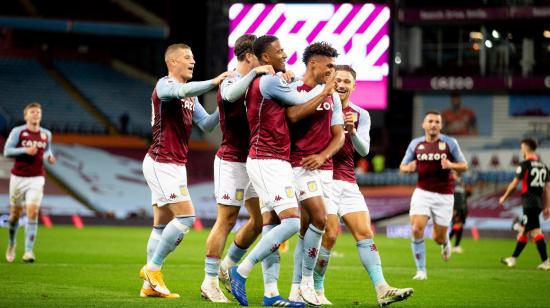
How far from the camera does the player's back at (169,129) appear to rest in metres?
12.6

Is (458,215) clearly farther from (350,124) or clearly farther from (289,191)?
(289,191)

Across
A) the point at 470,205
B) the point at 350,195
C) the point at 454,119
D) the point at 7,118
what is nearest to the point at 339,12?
the point at 470,205

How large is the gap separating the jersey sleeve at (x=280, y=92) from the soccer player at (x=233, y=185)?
0.84 m

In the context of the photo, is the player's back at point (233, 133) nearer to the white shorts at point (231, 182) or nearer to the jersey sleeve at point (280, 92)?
the white shorts at point (231, 182)

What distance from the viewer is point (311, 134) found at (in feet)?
37.7

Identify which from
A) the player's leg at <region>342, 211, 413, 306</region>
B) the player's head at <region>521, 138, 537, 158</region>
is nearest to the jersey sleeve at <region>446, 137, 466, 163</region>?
the player's head at <region>521, 138, 537, 158</region>

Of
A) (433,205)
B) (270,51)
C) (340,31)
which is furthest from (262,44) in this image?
(340,31)

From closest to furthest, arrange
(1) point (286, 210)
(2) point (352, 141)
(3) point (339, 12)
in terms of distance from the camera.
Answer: (1) point (286, 210), (2) point (352, 141), (3) point (339, 12)

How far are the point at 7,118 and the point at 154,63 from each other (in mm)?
11678

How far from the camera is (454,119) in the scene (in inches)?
1845

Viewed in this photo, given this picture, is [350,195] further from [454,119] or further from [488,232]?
[454,119]

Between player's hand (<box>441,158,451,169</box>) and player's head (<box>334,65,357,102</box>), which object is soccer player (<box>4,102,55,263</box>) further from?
player's head (<box>334,65,357,102</box>)

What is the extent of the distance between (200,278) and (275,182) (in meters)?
4.99

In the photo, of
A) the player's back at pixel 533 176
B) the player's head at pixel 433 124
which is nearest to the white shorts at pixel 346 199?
the player's head at pixel 433 124
